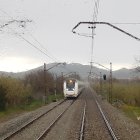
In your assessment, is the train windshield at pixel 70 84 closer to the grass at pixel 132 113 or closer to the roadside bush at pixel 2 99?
the roadside bush at pixel 2 99

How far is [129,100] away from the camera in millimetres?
65062

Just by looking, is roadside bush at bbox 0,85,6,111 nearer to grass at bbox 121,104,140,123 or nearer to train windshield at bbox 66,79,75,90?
grass at bbox 121,104,140,123

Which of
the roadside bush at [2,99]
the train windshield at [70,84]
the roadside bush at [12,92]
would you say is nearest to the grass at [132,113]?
the roadside bush at [2,99]

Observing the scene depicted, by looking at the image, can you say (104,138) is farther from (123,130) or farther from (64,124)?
(64,124)

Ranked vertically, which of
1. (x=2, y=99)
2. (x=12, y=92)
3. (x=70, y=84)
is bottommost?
(x=2, y=99)

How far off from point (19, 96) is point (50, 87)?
34610mm

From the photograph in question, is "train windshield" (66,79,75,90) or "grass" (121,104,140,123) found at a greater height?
"train windshield" (66,79,75,90)

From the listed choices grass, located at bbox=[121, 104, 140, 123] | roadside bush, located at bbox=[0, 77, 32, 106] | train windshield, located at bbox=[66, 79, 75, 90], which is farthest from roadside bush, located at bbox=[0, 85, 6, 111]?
train windshield, located at bbox=[66, 79, 75, 90]

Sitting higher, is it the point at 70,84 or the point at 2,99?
the point at 70,84

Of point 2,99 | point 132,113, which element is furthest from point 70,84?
point 132,113

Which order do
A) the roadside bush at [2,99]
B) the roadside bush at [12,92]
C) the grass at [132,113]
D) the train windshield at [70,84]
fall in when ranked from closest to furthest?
the grass at [132,113] < the roadside bush at [2,99] < the roadside bush at [12,92] < the train windshield at [70,84]

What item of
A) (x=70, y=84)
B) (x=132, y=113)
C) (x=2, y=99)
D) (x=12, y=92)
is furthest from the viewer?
(x=70, y=84)

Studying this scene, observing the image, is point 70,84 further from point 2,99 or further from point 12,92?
→ point 2,99

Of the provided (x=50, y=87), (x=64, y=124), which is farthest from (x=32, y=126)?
(x=50, y=87)
